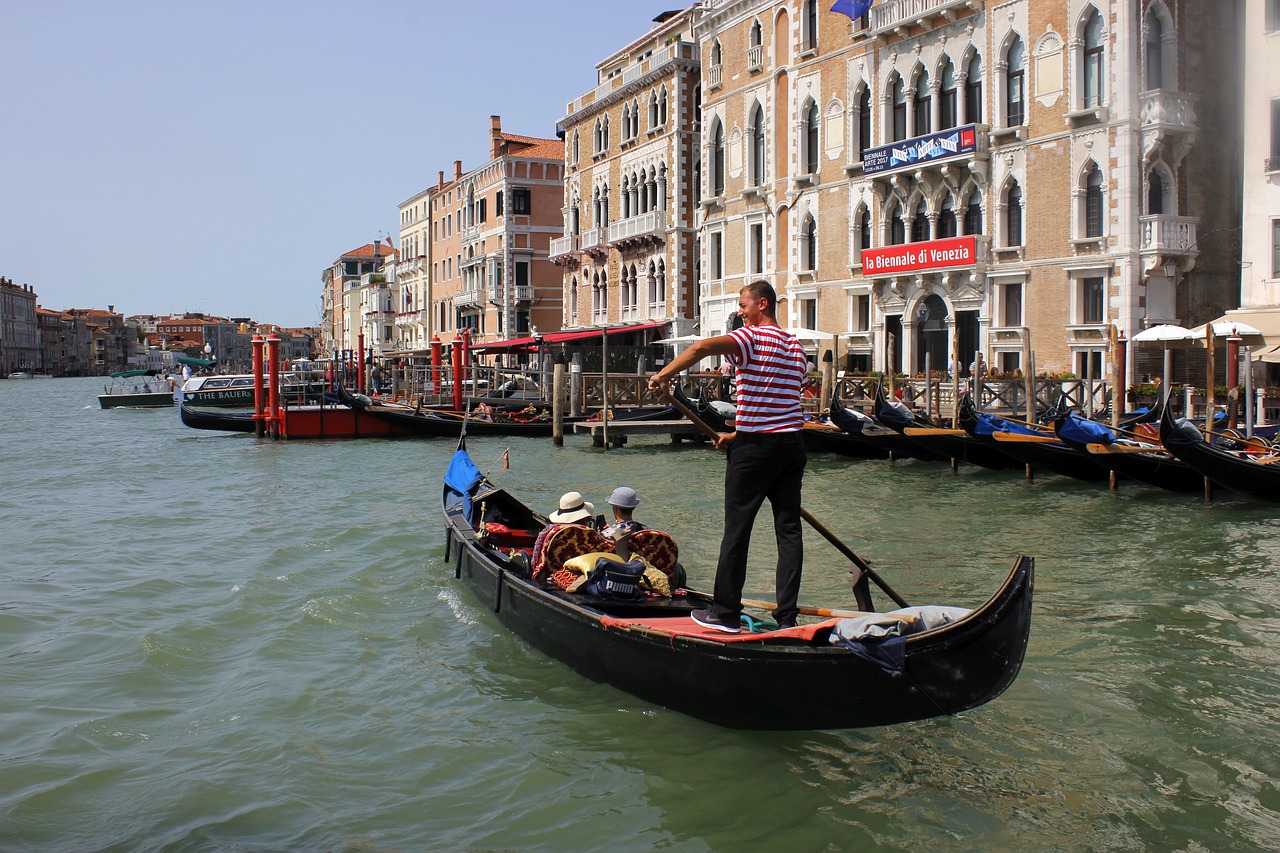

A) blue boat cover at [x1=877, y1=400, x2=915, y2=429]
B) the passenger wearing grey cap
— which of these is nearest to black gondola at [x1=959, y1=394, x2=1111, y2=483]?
blue boat cover at [x1=877, y1=400, x2=915, y2=429]

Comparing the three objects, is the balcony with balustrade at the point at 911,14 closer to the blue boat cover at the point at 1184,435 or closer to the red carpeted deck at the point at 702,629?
the blue boat cover at the point at 1184,435

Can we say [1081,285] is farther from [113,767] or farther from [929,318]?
[113,767]

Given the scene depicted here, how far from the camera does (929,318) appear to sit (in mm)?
17688

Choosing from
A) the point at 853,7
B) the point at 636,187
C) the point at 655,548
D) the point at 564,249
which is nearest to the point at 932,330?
the point at 853,7

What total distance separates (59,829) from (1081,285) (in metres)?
14.3

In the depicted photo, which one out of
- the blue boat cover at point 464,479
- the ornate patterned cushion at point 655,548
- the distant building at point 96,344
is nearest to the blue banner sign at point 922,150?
the blue boat cover at point 464,479

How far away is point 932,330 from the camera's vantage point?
17.6m

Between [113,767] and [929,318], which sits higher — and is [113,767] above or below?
below

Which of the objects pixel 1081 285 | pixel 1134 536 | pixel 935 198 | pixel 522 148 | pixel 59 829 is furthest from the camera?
pixel 522 148

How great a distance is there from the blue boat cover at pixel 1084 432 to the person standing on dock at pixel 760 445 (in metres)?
7.57

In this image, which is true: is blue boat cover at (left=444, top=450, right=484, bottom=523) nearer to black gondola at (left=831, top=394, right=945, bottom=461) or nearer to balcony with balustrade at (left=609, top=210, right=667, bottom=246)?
black gondola at (left=831, top=394, right=945, bottom=461)

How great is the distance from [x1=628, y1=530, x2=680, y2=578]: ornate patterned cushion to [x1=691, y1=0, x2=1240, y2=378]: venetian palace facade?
9793 mm

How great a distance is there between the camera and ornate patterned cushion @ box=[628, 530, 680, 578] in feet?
16.4

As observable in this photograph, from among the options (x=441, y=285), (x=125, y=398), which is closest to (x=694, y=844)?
(x=125, y=398)
